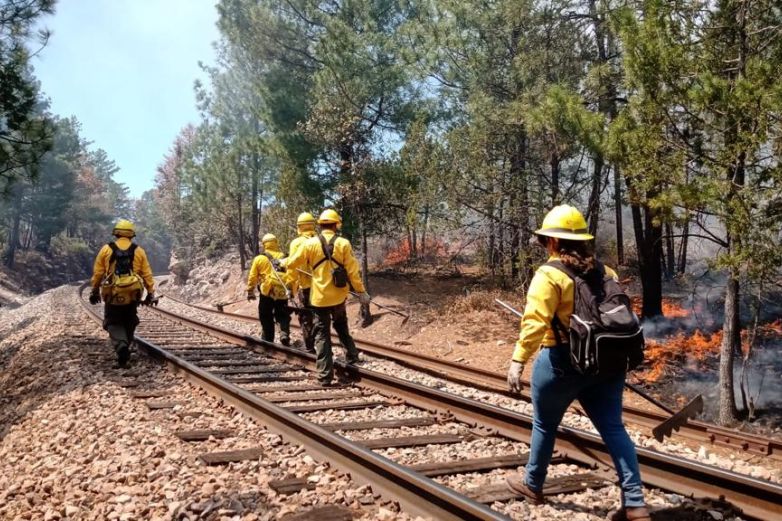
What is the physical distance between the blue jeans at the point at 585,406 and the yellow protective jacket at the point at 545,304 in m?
0.19

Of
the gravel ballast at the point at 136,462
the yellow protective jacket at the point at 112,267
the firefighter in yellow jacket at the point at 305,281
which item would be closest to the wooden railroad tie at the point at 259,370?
the gravel ballast at the point at 136,462

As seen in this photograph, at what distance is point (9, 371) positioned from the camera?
10719 mm

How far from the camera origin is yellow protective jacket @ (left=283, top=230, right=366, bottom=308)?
7.59m

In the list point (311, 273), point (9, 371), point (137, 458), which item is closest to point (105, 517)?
point (137, 458)

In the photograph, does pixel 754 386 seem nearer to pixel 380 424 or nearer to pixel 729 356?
pixel 729 356

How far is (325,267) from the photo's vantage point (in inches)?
301

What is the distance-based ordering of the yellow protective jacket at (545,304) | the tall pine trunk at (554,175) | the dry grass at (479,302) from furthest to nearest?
the dry grass at (479,302)
the tall pine trunk at (554,175)
the yellow protective jacket at (545,304)

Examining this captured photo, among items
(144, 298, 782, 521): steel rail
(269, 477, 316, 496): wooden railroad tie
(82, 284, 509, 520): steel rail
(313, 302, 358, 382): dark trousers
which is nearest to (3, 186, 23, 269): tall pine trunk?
(313, 302, 358, 382): dark trousers

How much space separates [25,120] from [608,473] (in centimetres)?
1245

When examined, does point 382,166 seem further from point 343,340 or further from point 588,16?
point 343,340

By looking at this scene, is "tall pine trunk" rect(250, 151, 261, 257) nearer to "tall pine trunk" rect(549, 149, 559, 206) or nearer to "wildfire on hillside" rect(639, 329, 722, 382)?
"tall pine trunk" rect(549, 149, 559, 206)

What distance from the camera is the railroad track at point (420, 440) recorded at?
3787 millimetres

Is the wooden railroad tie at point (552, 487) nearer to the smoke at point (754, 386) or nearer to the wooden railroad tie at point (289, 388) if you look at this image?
the wooden railroad tie at point (289, 388)

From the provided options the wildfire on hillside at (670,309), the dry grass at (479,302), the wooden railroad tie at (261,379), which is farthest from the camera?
the wildfire on hillside at (670,309)
